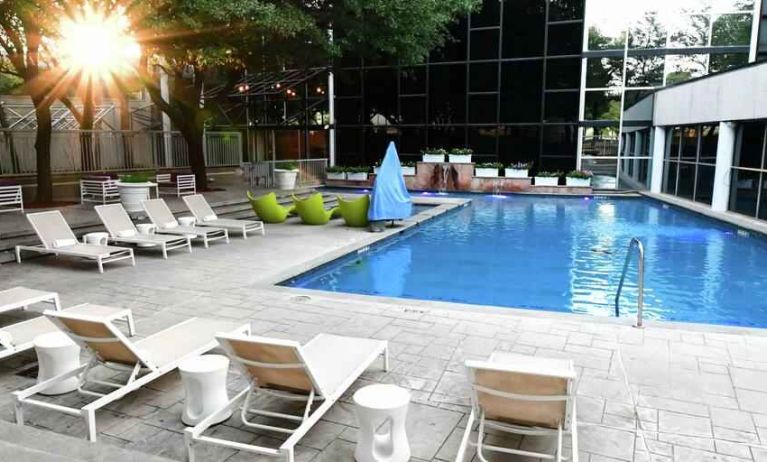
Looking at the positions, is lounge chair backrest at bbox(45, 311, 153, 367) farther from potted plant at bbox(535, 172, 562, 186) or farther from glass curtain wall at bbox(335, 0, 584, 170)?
potted plant at bbox(535, 172, 562, 186)

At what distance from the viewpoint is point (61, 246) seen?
9.09 meters

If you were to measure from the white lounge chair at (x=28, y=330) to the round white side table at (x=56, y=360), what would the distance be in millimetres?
355

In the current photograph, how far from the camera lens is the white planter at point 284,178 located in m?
19.8

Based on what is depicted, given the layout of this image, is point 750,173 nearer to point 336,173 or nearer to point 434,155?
point 434,155

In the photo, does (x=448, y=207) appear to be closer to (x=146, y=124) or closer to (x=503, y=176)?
(x=503, y=176)

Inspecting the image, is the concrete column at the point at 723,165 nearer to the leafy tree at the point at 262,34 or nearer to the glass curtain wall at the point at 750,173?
the glass curtain wall at the point at 750,173

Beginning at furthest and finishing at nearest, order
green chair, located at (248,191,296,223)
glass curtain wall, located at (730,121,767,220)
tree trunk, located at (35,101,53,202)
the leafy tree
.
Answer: green chair, located at (248,191,296,223) < glass curtain wall, located at (730,121,767,220) < tree trunk, located at (35,101,53,202) < the leafy tree

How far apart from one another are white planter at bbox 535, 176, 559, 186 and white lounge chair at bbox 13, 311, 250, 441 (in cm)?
1821

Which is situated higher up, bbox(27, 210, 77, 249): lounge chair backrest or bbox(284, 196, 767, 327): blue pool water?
bbox(27, 210, 77, 249): lounge chair backrest

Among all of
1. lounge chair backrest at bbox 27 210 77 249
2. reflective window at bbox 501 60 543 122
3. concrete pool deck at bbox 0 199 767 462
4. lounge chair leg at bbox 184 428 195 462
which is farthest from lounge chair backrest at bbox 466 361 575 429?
reflective window at bbox 501 60 543 122

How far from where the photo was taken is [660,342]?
543cm

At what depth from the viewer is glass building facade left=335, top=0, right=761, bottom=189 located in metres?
21.0

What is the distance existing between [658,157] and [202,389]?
67.7ft

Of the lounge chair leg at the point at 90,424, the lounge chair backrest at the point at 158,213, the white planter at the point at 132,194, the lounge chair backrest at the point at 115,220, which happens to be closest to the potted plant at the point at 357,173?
the white planter at the point at 132,194
